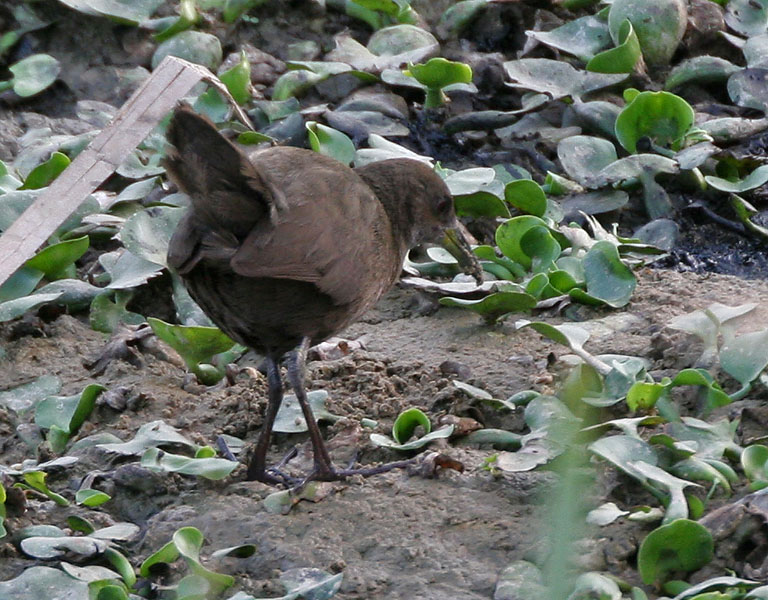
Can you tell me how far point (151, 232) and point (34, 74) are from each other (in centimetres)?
183

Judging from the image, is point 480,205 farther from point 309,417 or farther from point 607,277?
point 309,417

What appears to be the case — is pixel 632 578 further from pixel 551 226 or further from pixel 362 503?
pixel 551 226

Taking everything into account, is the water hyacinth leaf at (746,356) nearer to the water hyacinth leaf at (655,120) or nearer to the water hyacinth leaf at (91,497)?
the water hyacinth leaf at (655,120)

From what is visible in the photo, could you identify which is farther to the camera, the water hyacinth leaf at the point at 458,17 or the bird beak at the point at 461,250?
the water hyacinth leaf at the point at 458,17

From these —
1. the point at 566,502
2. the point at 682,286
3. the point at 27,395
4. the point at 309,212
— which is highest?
the point at 566,502

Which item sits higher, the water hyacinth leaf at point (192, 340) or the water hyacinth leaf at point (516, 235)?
the water hyacinth leaf at point (516, 235)

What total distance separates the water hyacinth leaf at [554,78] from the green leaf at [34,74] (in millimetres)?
2347

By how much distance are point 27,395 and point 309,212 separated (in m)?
1.40

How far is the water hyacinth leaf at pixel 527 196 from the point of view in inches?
198

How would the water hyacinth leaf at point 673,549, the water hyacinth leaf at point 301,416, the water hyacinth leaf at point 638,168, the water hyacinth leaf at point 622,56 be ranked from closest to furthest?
the water hyacinth leaf at point 673,549, the water hyacinth leaf at point 301,416, the water hyacinth leaf at point 638,168, the water hyacinth leaf at point 622,56

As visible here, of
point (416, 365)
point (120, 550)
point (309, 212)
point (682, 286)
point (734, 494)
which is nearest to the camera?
point (734, 494)

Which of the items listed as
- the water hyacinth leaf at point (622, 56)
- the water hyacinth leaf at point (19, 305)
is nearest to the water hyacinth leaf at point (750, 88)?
the water hyacinth leaf at point (622, 56)

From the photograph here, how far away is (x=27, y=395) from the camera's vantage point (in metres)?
4.41

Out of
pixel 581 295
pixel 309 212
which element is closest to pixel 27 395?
pixel 309 212
